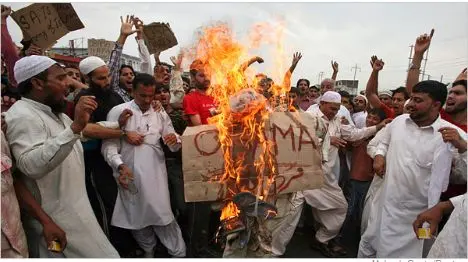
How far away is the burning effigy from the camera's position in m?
3.14

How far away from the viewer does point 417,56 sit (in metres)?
5.23

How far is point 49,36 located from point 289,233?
439cm

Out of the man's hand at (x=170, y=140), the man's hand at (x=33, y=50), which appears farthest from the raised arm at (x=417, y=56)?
the man's hand at (x=33, y=50)

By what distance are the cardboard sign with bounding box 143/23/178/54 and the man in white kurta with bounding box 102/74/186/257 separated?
2.03 meters

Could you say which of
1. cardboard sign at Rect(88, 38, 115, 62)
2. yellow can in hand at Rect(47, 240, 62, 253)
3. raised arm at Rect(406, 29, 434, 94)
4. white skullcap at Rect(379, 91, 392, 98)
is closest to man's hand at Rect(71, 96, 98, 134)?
yellow can in hand at Rect(47, 240, 62, 253)

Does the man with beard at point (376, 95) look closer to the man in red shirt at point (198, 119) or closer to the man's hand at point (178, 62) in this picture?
the man in red shirt at point (198, 119)

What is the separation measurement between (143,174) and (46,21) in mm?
2546

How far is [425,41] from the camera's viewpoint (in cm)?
508

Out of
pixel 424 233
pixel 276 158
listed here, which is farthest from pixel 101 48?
pixel 424 233

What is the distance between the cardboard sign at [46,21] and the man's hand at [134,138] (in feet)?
6.02

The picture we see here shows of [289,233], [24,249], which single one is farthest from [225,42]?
[289,233]

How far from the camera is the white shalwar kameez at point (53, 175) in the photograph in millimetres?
2650

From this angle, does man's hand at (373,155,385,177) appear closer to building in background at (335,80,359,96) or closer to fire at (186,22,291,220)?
fire at (186,22,291,220)

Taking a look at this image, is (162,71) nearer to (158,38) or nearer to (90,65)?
(158,38)
